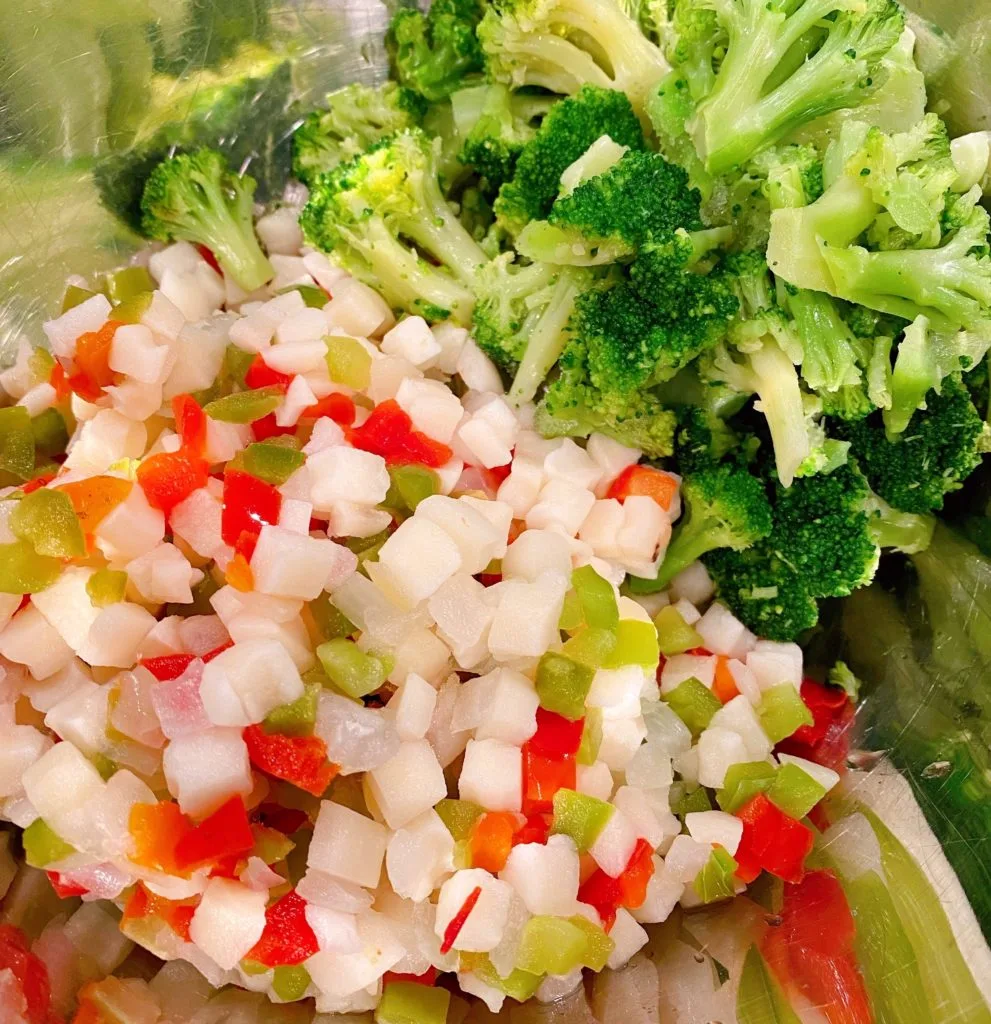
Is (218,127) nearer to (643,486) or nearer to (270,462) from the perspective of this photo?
(270,462)

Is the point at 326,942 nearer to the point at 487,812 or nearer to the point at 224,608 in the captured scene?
the point at 487,812

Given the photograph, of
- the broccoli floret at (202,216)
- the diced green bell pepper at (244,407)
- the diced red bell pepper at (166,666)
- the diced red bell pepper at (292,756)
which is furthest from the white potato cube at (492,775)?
the broccoli floret at (202,216)

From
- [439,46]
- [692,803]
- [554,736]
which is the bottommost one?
[692,803]

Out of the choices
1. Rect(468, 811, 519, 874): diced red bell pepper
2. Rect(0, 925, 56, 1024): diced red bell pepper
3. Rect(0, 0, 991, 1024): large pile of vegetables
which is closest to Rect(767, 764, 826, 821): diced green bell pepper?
Rect(0, 0, 991, 1024): large pile of vegetables

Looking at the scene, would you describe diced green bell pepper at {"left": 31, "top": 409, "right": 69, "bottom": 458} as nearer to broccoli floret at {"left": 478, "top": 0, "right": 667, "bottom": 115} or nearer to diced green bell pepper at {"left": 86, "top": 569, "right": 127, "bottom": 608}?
diced green bell pepper at {"left": 86, "top": 569, "right": 127, "bottom": 608}

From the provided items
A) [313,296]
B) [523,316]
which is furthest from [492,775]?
[313,296]

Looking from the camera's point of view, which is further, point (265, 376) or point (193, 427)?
point (265, 376)

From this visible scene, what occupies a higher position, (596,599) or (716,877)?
(596,599)
